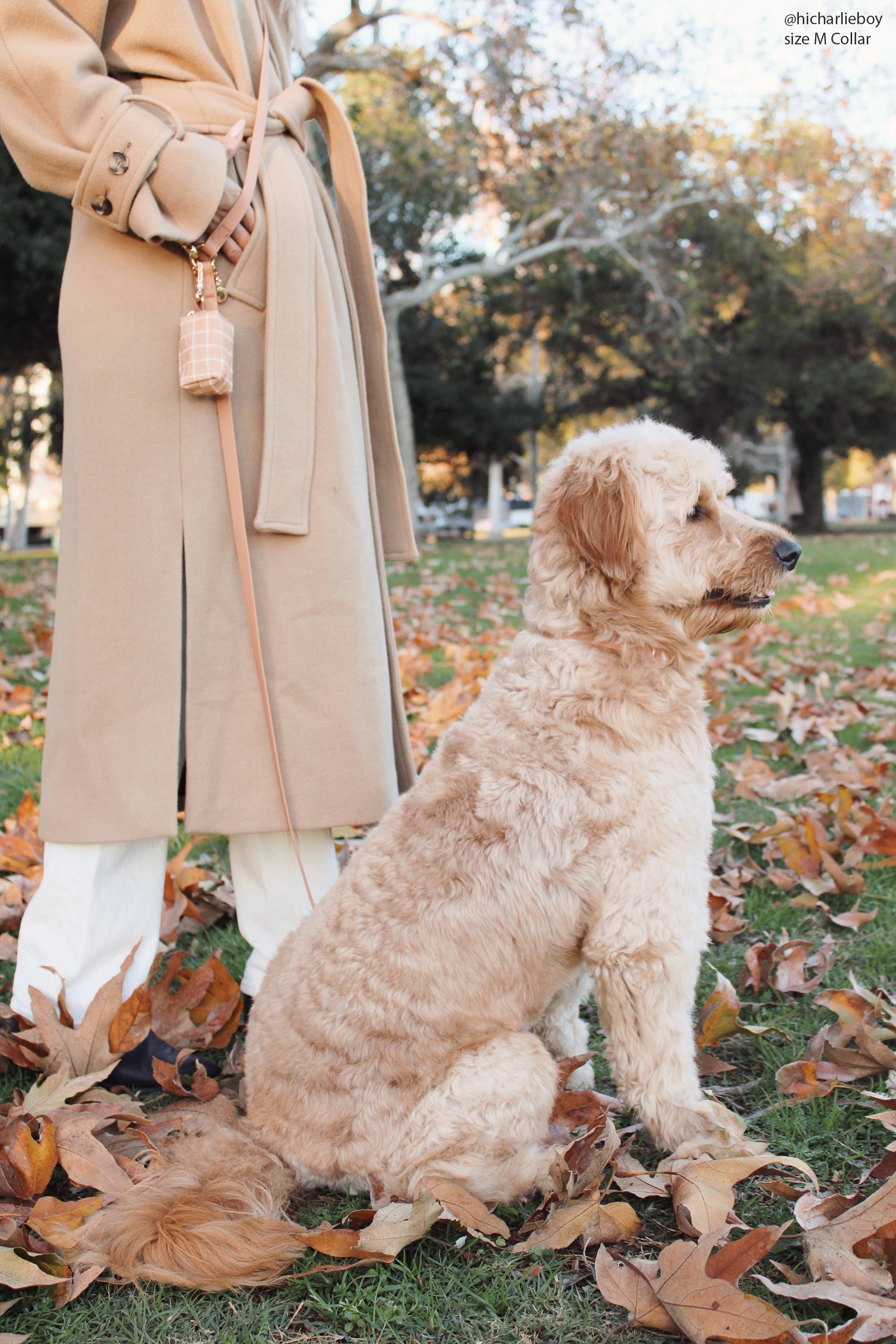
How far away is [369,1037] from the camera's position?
83.0 inches

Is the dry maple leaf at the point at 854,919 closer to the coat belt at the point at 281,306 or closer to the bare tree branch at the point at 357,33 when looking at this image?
the coat belt at the point at 281,306

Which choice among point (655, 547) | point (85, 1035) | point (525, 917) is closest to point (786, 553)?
point (655, 547)

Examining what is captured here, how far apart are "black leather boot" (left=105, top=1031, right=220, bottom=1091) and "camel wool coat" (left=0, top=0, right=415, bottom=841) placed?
66 centimetres

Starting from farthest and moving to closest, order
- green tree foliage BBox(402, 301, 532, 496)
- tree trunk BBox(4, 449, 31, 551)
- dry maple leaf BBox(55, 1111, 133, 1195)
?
tree trunk BBox(4, 449, 31, 551), green tree foliage BBox(402, 301, 532, 496), dry maple leaf BBox(55, 1111, 133, 1195)

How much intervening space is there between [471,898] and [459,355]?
35.8 meters

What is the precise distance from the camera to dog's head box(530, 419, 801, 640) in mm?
2404

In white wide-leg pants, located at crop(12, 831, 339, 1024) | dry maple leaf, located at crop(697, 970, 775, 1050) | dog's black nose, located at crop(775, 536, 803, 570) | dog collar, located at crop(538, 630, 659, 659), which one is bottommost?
dry maple leaf, located at crop(697, 970, 775, 1050)

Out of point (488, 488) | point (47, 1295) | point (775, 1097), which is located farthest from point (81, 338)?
point (488, 488)

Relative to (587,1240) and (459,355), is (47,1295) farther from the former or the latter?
(459,355)

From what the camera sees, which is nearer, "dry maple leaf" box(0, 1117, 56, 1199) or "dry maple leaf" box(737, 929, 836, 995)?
"dry maple leaf" box(0, 1117, 56, 1199)

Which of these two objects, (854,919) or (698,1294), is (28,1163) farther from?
(854,919)

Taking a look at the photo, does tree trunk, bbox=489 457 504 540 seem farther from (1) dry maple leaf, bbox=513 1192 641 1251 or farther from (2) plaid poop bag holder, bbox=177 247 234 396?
(1) dry maple leaf, bbox=513 1192 641 1251

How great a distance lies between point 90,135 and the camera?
93.4 inches

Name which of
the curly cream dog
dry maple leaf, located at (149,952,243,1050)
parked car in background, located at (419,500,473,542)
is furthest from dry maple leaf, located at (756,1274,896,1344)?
parked car in background, located at (419,500,473,542)
